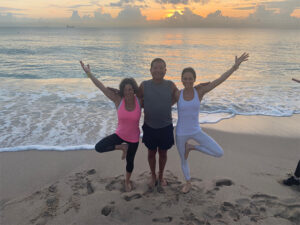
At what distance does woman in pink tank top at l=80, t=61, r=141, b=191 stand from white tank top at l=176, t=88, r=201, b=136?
2.03ft

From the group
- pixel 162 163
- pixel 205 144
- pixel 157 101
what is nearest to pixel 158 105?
pixel 157 101

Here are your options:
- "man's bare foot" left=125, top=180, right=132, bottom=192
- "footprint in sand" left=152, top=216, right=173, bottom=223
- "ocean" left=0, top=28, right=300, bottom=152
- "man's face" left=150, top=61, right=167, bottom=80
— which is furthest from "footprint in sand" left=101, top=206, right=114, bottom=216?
"ocean" left=0, top=28, right=300, bottom=152

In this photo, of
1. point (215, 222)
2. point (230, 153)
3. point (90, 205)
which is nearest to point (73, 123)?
point (90, 205)

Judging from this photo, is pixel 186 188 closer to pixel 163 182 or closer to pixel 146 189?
pixel 163 182

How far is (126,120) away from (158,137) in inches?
21.1

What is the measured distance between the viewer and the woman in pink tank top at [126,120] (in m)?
3.38

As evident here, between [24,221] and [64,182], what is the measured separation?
95 cm

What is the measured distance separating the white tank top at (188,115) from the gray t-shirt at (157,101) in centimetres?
18

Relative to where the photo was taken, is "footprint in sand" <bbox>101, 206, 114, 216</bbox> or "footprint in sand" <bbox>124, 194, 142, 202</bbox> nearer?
"footprint in sand" <bbox>101, 206, 114, 216</bbox>

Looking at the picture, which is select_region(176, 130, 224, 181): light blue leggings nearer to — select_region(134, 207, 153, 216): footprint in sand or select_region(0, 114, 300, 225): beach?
select_region(0, 114, 300, 225): beach

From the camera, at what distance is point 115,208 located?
3307 mm

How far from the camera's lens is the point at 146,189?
150 inches

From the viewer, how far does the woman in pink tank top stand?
11.1 ft

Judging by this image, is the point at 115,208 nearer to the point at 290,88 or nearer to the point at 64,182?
the point at 64,182
